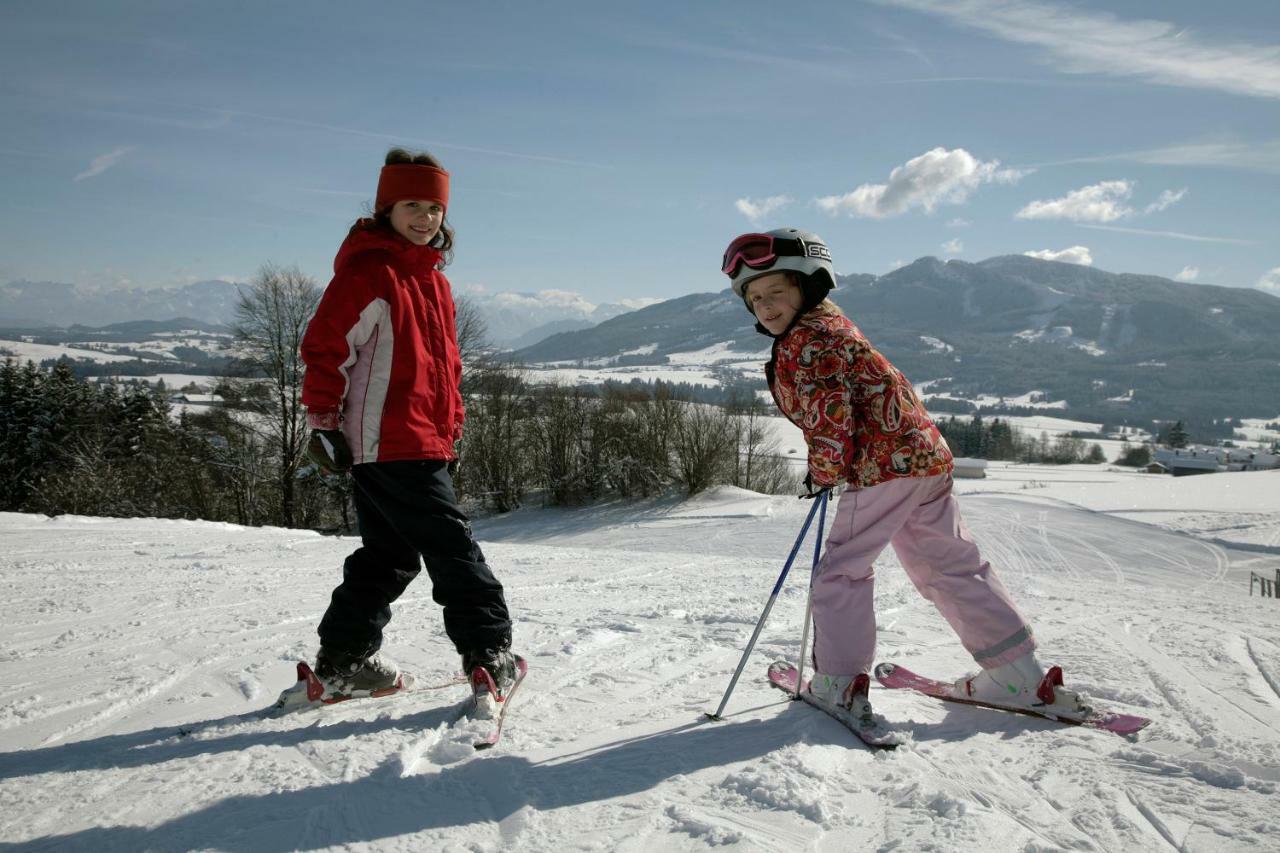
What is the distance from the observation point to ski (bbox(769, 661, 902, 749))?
2.40 meters

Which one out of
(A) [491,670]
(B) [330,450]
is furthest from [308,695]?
(B) [330,450]

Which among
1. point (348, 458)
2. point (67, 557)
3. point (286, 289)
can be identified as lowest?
point (67, 557)

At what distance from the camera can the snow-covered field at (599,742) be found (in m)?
1.87

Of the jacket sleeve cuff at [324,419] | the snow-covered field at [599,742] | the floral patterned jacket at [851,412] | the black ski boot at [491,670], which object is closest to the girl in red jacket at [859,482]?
the floral patterned jacket at [851,412]

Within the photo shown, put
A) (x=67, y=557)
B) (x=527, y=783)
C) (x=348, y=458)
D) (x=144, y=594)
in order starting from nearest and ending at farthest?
(x=527, y=783)
(x=348, y=458)
(x=144, y=594)
(x=67, y=557)

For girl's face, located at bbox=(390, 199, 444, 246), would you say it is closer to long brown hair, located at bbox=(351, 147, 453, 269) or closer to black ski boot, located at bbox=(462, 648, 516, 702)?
long brown hair, located at bbox=(351, 147, 453, 269)

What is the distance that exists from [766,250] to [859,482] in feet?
3.22

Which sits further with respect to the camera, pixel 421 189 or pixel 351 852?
pixel 421 189

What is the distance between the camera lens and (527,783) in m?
2.12

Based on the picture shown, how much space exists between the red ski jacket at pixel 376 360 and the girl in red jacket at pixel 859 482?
4.26 feet

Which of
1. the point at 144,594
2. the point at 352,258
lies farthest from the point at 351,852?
the point at 144,594

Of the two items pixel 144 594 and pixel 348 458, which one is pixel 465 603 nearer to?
pixel 348 458

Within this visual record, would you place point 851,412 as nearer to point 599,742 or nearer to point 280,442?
point 599,742

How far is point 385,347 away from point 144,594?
3.49 metres
